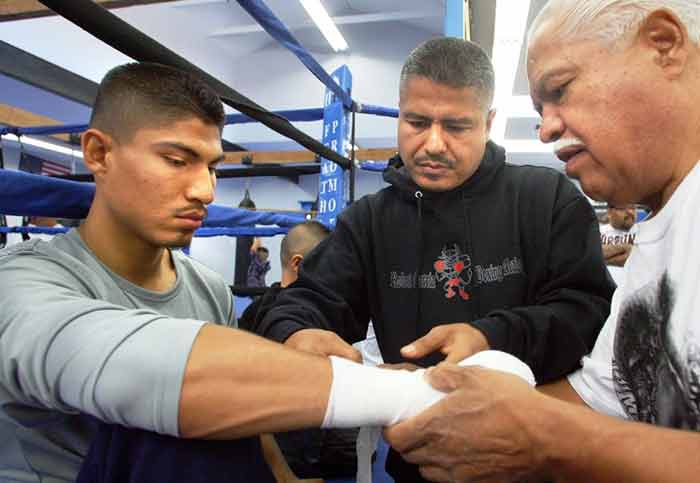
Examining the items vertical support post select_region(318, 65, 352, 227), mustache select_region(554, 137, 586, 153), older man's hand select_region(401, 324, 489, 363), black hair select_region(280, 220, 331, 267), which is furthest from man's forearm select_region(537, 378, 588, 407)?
vertical support post select_region(318, 65, 352, 227)

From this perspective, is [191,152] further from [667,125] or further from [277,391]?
[667,125]

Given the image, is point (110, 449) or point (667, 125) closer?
point (110, 449)

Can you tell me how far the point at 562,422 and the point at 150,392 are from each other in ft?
1.56

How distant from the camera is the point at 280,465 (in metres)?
1.00

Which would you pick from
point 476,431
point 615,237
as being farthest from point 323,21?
point 476,431

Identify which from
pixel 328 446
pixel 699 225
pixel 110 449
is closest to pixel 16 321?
pixel 110 449

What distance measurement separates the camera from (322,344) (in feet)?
2.72


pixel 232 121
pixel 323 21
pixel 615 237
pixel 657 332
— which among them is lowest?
pixel 657 332

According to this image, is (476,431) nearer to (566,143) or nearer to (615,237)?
(566,143)

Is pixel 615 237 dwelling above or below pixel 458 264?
above

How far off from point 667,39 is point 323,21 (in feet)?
19.8

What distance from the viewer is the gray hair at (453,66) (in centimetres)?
109

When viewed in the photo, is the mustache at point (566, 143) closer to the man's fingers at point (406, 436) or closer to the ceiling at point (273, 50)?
the man's fingers at point (406, 436)

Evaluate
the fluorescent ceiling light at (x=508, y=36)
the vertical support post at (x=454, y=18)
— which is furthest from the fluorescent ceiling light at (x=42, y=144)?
the vertical support post at (x=454, y=18)
